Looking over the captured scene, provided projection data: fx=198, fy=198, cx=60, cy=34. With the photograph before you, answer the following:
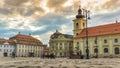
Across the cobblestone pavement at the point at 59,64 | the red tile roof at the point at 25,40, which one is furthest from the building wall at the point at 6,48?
the cobblestone pavement at the point at 59,64

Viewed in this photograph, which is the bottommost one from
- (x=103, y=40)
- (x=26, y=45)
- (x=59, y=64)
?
(x=59, y=64)

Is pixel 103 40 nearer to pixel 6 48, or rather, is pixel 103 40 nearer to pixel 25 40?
pixel 25 40

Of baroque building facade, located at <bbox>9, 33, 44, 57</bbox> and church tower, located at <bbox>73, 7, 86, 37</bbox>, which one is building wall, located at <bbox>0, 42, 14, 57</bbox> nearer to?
baroque building facade, located at <bbox>9, 33, 44, 57</bbox>

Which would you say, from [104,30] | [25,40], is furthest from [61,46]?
[104,30]

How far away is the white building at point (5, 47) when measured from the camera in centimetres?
Answer: 11331

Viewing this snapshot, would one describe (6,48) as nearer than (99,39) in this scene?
No

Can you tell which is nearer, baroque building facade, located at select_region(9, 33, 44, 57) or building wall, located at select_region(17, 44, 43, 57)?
baroque building facade, located at select_region(9, 33, 44, 57)

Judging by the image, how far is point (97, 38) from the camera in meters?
80.4

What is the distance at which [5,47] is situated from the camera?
378 feet

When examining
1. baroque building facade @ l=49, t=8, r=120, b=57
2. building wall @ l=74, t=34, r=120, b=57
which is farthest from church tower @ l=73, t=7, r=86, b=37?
building wall @ l=74, t=34, r=120, b=57

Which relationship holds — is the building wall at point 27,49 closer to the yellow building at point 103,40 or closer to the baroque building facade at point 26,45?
the baroque building facade at point 26,45

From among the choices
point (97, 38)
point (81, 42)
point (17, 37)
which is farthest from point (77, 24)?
point (17, 37)

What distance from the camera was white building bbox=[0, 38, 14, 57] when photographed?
113 m

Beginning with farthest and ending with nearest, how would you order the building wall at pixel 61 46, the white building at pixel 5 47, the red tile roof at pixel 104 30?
1. the white building at pixel 5 47
2. the building wall at pixel 61 46
3. the red tile roof at pixel 104 30
